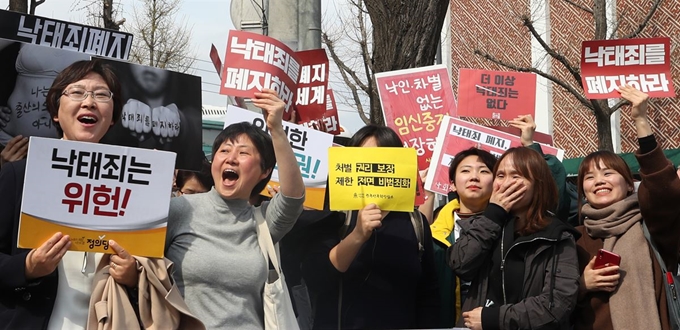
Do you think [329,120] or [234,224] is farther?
[329,120]

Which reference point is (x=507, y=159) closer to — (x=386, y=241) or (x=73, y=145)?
(x=386, y=241)

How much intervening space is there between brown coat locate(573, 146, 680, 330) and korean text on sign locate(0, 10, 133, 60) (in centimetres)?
270

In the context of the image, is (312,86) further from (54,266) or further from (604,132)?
(604,132)

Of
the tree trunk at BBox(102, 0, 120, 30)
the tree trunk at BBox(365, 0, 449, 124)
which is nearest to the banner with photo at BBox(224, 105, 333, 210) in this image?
the tree trunk at BBox(365, 0, 449, 124)

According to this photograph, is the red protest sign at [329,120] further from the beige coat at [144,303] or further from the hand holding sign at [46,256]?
the hand holding sign at [46,256]

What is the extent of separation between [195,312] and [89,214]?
55 centimetres

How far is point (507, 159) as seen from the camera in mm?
4195

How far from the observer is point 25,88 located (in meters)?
4.09

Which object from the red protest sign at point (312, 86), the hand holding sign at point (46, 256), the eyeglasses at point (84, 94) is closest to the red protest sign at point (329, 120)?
the red protest sign at point (312, 86)

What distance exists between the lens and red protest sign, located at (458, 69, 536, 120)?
6.32 m

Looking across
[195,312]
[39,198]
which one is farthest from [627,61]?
[39,198]

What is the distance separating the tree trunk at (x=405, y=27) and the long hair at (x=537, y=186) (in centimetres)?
261

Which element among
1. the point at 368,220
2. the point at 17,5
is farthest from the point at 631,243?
the point at 17,5

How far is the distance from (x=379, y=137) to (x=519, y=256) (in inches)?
36.5
